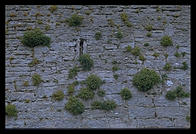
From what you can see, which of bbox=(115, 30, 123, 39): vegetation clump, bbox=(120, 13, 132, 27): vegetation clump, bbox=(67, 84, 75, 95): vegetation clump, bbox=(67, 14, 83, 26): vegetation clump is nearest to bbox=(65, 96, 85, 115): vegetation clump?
bbox=(67, 84, 75, 95): vegetation clump

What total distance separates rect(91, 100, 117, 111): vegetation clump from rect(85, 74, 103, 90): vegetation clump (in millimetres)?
413

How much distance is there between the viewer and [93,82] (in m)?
7.54

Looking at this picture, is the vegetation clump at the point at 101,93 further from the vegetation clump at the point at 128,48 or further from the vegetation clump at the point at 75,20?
the vegetation clump at the point at 75,20

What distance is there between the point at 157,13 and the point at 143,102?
2.79 metres

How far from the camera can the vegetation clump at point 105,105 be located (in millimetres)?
7188

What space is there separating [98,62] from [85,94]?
1000 mm

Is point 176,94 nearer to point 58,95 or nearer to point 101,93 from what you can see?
point 101,93

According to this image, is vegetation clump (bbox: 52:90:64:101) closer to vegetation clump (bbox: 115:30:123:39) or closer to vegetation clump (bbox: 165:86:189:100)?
vegetation clump (bbox: 115:30:123:39)

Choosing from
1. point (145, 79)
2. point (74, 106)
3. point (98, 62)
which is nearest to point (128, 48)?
point (98, 62)

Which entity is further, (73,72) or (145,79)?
(73,72)

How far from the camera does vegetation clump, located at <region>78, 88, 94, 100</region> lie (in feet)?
24.0

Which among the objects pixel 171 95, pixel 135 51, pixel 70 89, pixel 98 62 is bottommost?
pixel 171 95

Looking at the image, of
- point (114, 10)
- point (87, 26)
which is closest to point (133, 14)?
point (114, 10)

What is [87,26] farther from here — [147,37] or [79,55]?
[147,37]
